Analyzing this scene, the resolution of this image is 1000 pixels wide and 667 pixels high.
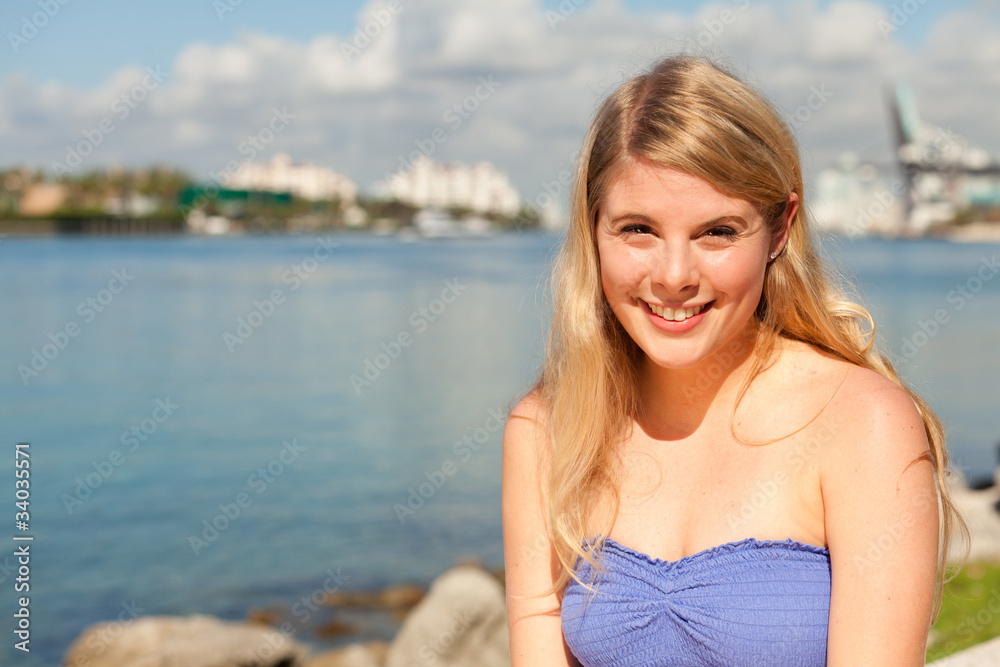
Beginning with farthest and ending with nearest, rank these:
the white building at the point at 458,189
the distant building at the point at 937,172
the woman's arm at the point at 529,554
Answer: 1. the white building at the point at 458,189
2. the distant building at the point at 937,172
3. the woman's arm at the point at 529,554

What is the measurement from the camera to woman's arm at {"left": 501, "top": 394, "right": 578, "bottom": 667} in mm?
2191

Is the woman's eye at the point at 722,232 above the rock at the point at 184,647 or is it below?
above

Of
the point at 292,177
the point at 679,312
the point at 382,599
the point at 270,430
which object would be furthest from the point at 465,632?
the point at 292,177

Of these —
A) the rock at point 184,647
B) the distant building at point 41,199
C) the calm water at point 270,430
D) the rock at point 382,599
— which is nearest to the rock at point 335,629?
the calm water at point 270,430

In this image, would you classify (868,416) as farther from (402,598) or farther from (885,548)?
(402,598)

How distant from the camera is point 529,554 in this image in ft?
7.34

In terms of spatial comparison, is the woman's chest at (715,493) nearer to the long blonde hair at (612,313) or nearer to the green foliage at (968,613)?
the long blonde hair at (612,313)

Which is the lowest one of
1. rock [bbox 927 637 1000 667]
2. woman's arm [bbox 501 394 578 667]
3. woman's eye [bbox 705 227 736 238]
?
rock [bbox 927 637 1000 667]

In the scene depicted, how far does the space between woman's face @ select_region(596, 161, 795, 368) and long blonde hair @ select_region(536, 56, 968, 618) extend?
0.04 meters

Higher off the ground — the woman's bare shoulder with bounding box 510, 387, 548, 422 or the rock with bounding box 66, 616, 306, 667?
the woman's bare shoulder with bounding box 510, 387, 548, 422

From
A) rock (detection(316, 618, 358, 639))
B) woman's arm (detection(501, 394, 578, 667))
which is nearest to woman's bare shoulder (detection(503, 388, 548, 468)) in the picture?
woman's arm (detection(501, 394, 578, 667))

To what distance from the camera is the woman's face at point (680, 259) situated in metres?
1.94

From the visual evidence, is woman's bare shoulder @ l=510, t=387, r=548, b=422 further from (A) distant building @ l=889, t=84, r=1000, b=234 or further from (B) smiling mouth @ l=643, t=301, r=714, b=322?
(A) distant building @ l=889, t=84, r=1000, b=234

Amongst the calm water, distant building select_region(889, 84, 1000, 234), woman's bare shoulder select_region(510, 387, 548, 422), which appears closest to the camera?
woman's bare shoulder select_region(510, 387, 548, 422)
